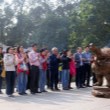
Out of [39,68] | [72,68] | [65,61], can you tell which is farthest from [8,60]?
[72,68]

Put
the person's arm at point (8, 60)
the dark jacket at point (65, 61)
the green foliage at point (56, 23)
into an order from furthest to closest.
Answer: the green foliage at point (56, 23)
the dark jacket at point (65, 61)
the person's arm at point (8, 60)

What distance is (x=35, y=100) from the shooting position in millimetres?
9250

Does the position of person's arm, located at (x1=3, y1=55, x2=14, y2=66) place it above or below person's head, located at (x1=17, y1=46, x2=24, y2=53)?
below

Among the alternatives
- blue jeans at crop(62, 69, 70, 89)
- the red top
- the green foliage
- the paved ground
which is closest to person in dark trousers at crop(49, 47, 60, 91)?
blue jeans at crop(62, 69, 70, 89)

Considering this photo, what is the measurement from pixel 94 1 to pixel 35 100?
792 inches

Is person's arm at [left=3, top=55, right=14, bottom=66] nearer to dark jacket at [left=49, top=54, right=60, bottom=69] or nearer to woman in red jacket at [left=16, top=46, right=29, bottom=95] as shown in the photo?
woman in red jacket at [left=16, top=46, right=29, bottom=95]

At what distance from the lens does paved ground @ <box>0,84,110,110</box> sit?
26.6ft

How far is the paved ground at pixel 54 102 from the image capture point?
8094mm

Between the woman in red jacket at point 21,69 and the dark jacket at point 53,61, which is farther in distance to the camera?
the dark jacket at point 53,61

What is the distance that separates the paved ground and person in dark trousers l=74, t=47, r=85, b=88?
2.39 m

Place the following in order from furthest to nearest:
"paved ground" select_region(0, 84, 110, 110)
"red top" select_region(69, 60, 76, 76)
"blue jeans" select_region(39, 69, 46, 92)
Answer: "red top" select_region(69, 60, 76, 76), "blue jeans" select_region(39, 69, 46, 92), "paved ground" select_region(0, 84, 110, 110)

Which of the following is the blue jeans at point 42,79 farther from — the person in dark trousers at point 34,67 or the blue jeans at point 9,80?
the blue jeans at point 9,80

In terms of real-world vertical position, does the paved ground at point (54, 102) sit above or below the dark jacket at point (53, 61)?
below

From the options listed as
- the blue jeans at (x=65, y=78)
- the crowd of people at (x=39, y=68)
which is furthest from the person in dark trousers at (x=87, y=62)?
the blue jeans at (x=65, y=78)
